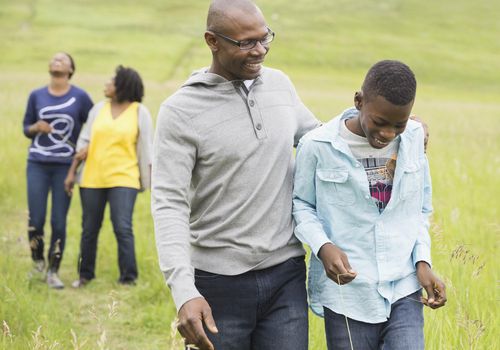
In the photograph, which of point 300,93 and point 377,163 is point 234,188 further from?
point 300,93

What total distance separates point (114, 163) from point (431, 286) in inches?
193

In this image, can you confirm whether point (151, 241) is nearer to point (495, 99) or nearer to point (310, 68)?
point (495, 99)

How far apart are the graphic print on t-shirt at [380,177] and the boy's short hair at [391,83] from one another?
321mm

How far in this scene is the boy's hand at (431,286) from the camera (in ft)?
10.6

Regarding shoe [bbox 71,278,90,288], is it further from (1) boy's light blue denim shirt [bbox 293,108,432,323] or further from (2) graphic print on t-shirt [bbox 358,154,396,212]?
(2) graphic print on t-shirt [bbox 358,154,396,212]

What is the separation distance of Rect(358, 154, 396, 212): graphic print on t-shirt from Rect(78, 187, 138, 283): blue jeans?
14.9 feet

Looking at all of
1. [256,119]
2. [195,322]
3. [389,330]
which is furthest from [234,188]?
[389,330]

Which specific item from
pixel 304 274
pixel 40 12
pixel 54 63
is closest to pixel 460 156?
pixel 54 63

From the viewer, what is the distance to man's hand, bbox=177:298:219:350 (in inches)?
119

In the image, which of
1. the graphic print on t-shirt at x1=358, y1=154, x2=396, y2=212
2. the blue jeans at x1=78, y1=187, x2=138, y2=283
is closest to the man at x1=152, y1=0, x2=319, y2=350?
the graphic print on t-shirt at x1=358, y1=154, x2=396, y2=212

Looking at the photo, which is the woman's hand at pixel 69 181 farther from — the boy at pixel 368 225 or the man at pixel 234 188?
the boy at pixel 368 225

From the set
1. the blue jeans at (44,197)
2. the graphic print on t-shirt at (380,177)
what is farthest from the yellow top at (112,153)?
the graphic print on t-shirt at (380,177)

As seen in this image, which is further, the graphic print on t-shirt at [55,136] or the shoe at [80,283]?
the graphic print on t-shirt at [55,136]

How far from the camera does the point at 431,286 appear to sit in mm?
3307
